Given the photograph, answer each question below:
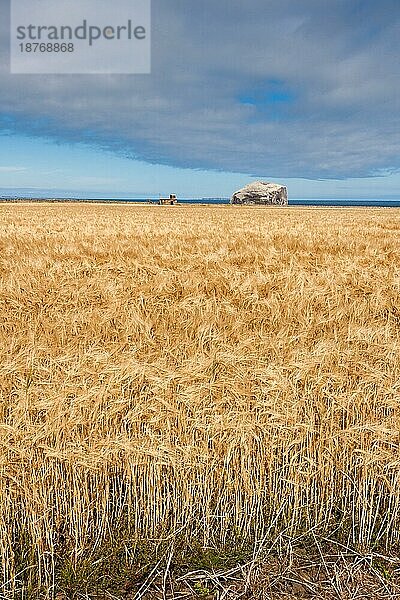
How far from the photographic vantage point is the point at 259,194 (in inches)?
4451

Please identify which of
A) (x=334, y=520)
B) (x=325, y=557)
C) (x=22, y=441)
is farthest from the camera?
(x=334, y=520)

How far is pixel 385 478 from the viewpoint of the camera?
8.70 ft

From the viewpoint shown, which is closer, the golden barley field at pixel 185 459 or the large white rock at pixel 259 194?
the golden barley field at pixel 185 459

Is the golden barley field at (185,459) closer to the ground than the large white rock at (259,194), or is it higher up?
closer to the ground

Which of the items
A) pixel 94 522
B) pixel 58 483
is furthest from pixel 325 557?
pixel 58 483

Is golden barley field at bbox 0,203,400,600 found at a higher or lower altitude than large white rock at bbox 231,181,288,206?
lower

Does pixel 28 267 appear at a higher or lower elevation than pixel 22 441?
higher

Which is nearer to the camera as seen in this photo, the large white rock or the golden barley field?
the golden barley field

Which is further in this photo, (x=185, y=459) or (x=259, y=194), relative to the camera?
(x=259, y=194)

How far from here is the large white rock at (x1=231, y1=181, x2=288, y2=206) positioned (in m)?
113

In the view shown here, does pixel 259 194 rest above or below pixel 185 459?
above

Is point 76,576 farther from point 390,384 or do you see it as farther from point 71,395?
point 390,384

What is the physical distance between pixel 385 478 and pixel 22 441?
199 cm

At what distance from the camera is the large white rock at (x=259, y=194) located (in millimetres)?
112625
